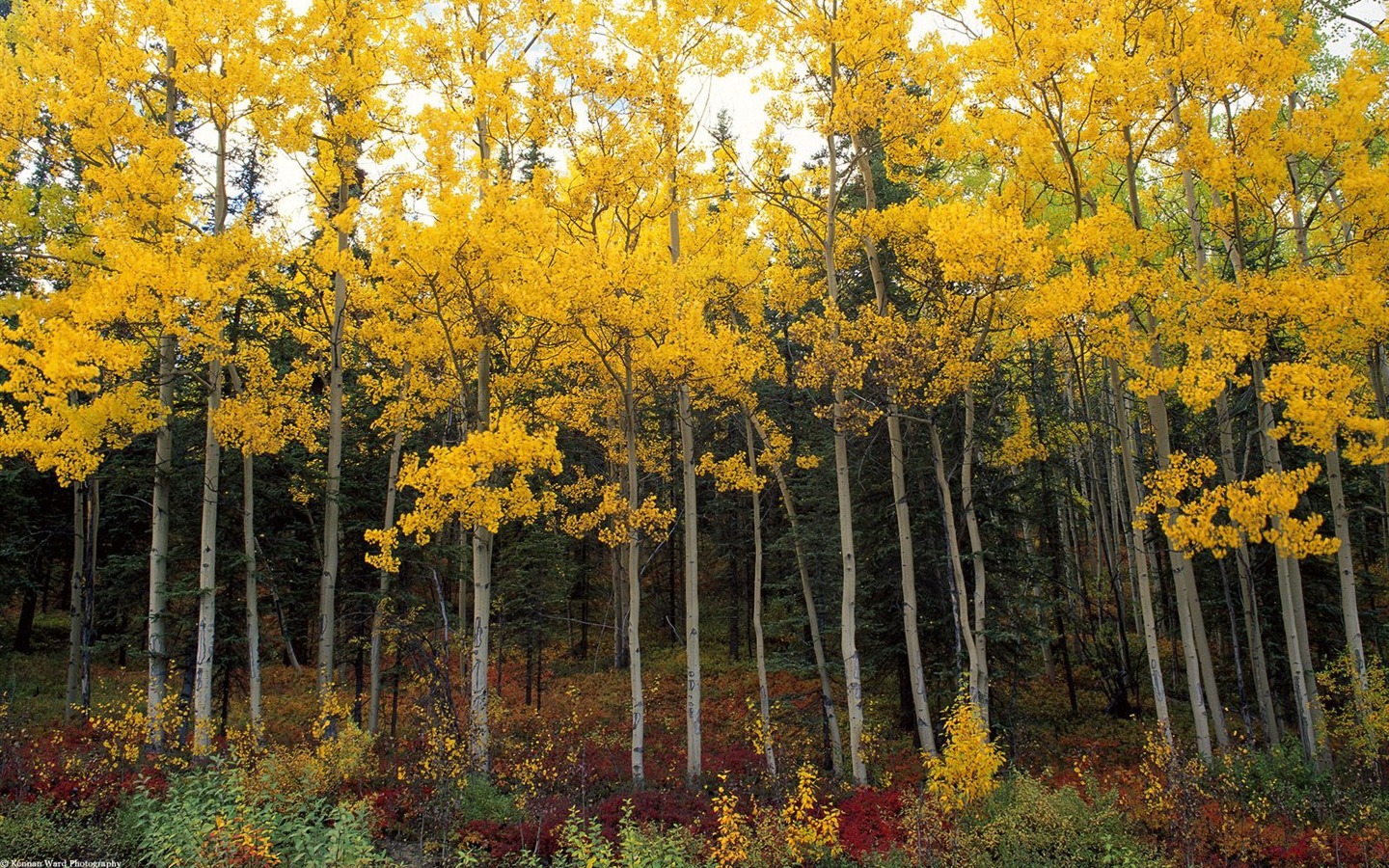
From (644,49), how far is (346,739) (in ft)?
33.5

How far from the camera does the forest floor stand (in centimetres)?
711

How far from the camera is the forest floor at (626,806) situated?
7.11 m

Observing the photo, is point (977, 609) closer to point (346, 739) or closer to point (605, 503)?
point (605, 503)

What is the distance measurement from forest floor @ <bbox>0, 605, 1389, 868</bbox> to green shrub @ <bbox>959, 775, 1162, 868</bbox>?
0.03 meters

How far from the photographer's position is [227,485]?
15031mm

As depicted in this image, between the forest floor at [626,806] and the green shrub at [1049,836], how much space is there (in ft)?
0.09

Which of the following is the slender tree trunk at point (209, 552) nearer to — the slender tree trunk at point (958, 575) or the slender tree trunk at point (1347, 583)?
the slender tree trunk at point (958, 575)

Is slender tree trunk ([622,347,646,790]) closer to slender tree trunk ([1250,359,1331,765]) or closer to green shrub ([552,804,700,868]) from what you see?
green shrub ([552,804,700,868])

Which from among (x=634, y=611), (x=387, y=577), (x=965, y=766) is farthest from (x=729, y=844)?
(x=387, y=577)

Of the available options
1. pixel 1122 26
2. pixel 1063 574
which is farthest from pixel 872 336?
pixel 1063 574

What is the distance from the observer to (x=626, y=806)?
28.7ft

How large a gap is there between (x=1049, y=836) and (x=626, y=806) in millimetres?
4439

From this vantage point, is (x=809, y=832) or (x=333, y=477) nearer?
(x=809, y=832)

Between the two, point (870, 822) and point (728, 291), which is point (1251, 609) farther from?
point (728, 291)
